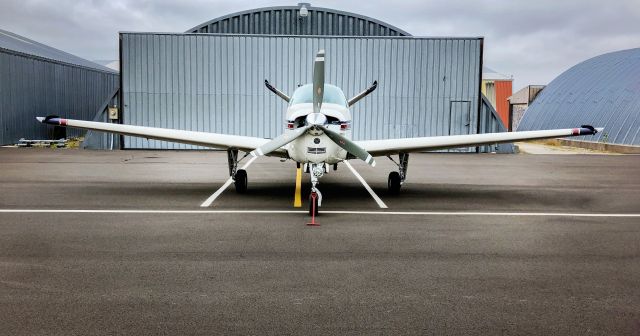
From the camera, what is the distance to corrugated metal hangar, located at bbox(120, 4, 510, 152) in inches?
1015

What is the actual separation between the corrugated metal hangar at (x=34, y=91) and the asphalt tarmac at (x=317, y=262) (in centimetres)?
1606

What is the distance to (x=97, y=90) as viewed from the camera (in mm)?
39750

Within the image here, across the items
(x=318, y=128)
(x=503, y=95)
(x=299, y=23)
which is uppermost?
(x=299, y=23)

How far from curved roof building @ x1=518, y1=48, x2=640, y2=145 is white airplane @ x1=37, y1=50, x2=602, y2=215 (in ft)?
69.3

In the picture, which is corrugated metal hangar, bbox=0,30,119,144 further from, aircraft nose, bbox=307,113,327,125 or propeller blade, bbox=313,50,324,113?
aircraft nose, bbox=307,113,327,125

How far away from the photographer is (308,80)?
2602 cm

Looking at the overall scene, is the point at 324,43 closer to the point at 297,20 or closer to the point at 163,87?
the point at 297,20

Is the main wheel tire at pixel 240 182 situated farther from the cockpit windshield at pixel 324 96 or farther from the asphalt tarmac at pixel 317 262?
the cockpit windshield at pixel 324 96

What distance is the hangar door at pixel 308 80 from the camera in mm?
25812

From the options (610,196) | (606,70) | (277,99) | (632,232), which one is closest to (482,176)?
(610,196)

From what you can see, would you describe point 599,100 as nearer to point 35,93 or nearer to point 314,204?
point 314,204

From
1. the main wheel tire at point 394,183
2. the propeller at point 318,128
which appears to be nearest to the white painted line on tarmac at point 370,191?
the main wheel tire at point 394,183

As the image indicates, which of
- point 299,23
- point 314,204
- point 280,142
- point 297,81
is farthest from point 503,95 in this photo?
point 314,204

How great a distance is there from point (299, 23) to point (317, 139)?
905 inches
